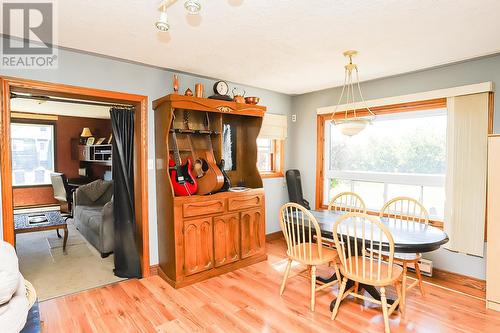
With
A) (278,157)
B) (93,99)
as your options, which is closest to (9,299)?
(93,99)

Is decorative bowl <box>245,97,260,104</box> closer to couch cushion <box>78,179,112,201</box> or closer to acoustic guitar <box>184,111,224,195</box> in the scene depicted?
acoustic guitar <box>184,111,224,195</box>

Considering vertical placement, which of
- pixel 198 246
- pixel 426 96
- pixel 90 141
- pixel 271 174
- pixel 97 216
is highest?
pixel 426 96

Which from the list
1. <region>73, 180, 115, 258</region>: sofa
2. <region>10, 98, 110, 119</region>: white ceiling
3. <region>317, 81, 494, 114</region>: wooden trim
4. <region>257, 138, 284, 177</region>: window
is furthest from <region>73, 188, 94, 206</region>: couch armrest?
<region>317, 81, 494, 114</region>: wooden trim

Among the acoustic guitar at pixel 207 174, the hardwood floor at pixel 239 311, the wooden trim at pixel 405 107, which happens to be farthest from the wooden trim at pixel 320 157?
the acoustic guitar at pixel 207 174

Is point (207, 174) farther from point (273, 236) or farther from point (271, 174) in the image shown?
point (273, 236)

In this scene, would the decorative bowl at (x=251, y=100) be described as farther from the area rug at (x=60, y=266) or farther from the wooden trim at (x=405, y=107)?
the area rug at (x=60, y=266)

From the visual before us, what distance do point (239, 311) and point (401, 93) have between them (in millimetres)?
3147

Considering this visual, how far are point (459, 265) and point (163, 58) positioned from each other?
3.90 meters

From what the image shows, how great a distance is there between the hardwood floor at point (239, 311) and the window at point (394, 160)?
1.18m

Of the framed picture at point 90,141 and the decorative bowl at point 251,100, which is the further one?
the framed picture at point 90,141

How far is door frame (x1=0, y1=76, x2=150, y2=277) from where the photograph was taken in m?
2.43

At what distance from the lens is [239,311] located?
8.39 feet

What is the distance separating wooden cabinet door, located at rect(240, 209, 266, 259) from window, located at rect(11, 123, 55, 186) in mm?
5951

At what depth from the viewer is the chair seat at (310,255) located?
2613 mm
